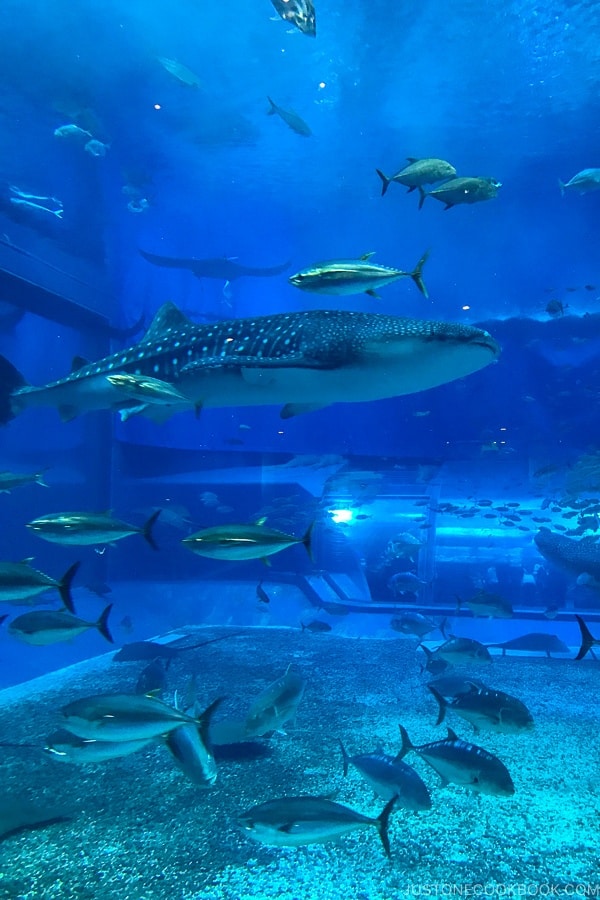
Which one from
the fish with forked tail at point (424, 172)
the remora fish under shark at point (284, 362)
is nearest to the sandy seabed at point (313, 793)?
the remora fish under shark at point (284, 362)

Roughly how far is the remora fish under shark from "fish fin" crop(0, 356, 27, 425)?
0.01 m

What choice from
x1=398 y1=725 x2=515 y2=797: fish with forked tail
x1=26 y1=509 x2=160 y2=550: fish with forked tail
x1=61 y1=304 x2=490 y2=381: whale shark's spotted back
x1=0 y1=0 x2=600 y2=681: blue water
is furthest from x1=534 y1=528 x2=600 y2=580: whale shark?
x1=26 y1=509 x2=160 y2=550: fish with forked tail

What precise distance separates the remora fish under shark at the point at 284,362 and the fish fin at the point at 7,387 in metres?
0.01

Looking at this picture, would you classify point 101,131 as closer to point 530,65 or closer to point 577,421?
point 530,65

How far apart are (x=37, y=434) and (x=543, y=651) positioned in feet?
42.6

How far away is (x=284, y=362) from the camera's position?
359 centimetres

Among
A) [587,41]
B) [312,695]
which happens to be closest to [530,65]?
[587,41]

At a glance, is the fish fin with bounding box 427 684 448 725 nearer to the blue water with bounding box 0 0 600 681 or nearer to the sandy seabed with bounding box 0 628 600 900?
the sandy seabed with bounding box 0 628 600 900

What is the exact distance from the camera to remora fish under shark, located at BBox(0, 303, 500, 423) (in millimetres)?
3285

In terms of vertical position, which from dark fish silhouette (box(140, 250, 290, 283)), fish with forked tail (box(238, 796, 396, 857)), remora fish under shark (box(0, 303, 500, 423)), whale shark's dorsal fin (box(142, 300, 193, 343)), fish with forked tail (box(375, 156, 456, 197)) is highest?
dark fish silhouette (box(140, 250, 290, 283))

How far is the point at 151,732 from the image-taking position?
105 inches

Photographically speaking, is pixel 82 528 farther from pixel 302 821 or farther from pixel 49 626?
pixel 302 821

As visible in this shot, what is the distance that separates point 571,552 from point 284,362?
43.1 ft

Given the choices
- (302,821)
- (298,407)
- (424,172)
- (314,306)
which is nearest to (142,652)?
(298,407)
